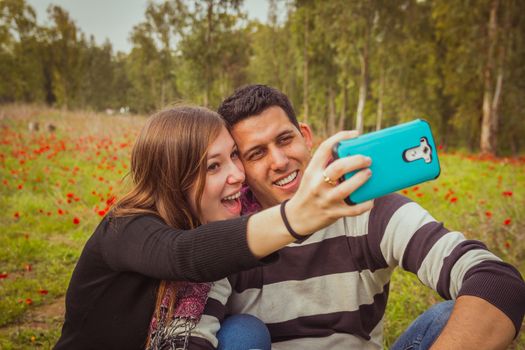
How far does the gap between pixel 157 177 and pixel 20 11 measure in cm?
2532

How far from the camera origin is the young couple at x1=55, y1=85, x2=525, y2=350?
105 centimetres

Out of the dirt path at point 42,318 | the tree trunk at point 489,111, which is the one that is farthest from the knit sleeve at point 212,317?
the tree trunk at point 489,111

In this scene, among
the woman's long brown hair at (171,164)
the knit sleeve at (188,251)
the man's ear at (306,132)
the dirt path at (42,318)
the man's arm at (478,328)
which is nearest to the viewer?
the knit sleeve at (188,251)

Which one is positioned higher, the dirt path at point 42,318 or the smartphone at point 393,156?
the smartphone at point 393,156

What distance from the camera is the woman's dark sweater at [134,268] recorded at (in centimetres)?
107

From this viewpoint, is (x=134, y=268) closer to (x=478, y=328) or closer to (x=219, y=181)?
(x=219, y=181)

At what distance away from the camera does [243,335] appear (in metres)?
1.59

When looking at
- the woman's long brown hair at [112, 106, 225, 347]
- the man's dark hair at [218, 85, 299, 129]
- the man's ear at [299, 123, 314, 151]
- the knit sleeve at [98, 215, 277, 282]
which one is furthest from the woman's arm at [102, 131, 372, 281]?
the man's ear at [299, 123, 314, 151]

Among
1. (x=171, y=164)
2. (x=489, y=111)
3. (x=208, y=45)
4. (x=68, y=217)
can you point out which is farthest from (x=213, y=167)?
(x=489, y=111)

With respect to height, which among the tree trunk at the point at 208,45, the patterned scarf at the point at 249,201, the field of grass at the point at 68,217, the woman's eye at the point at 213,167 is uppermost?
the tree trunk at the point at 208,45

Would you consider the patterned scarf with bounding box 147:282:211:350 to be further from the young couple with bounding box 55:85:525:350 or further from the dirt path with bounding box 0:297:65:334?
the dirt path with bounding box 0:297:65:334

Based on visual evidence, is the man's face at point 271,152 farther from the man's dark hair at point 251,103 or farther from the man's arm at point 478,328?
the man's arm at point 478,328

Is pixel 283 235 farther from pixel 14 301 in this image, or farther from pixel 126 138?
pixel 126 138

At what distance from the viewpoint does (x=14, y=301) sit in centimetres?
318
